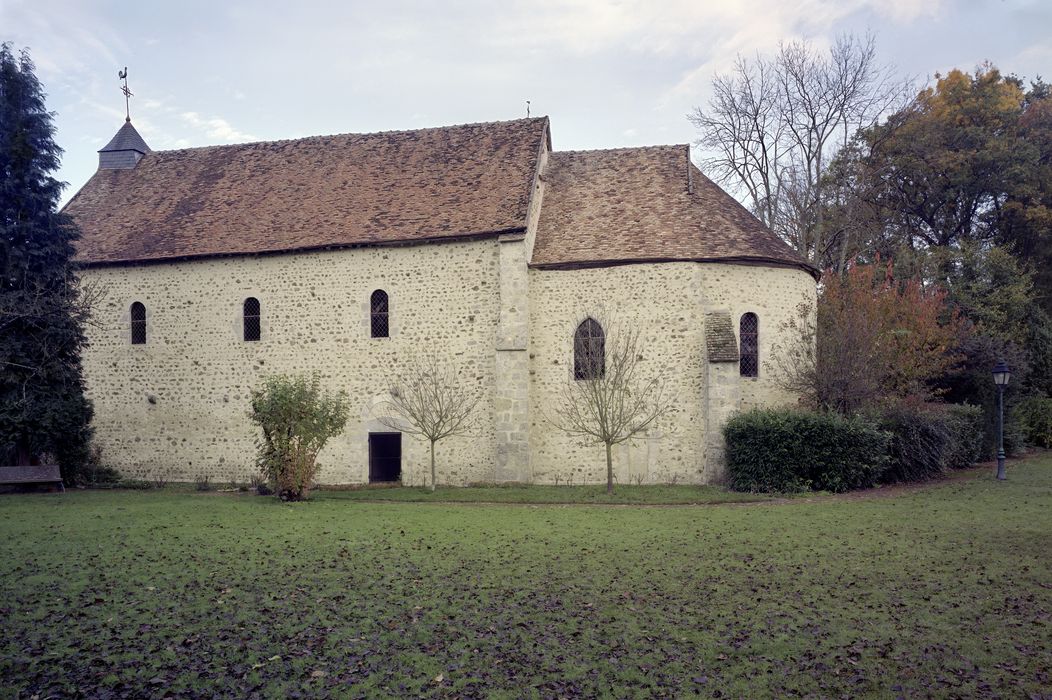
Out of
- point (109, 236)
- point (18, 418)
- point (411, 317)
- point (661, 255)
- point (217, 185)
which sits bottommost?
point (18, 418)

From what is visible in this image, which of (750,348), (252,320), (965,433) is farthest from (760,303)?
(252,320)

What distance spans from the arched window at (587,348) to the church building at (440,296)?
0.41ft

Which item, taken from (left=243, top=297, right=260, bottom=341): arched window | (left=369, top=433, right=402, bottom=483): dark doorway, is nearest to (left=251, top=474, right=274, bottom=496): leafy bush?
(left=369, top=433, right=402, bottom=483): dark doorway

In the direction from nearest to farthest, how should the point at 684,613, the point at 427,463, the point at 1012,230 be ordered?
the point at 684,613, the point at 427,463, the point at 1012,230

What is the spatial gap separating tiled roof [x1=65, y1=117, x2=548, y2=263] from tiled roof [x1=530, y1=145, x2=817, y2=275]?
1.36m

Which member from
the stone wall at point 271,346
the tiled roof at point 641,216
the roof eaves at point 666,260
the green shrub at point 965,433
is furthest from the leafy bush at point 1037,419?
the stone wall at point 271,346

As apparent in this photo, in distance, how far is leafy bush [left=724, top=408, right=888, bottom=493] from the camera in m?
17.6

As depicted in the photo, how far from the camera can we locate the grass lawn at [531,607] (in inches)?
237

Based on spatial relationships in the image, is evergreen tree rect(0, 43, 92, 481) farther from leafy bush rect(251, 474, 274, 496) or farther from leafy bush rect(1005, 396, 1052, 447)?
leafy bush rect(1005, 396, 1052, 447)

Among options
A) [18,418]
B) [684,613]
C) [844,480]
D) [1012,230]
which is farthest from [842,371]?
[18,418]

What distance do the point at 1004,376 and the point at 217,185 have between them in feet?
73.4

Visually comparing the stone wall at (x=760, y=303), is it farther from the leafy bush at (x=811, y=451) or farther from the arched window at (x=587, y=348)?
the arched window at (x=587, y=348)

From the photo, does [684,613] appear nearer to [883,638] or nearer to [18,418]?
[883,638]

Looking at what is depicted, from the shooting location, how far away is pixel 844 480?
699 inches
